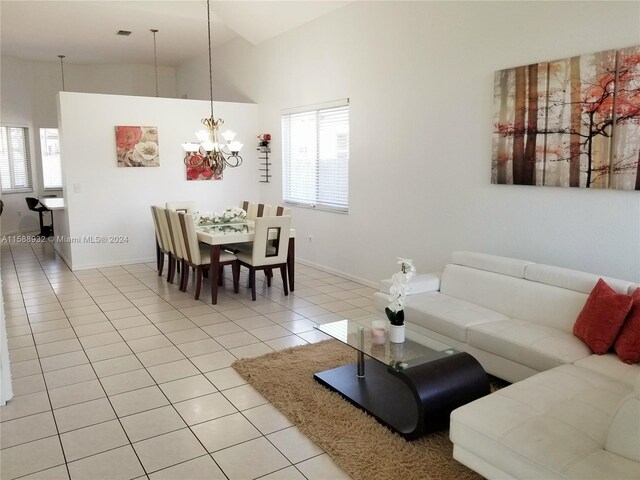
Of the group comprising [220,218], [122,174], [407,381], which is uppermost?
[122,174]

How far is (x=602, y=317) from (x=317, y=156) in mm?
4440

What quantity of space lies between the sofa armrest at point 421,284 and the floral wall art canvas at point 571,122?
3.30 ft

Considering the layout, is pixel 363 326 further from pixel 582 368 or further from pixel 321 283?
pixel 321 283

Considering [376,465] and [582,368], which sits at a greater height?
[582,368]

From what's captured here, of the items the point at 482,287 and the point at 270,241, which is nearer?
the point at 482,287

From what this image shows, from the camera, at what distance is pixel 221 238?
17.1 ft

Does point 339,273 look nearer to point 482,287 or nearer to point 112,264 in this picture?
point 482,287

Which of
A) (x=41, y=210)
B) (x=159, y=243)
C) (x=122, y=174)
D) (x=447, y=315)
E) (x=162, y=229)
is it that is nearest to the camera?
(x=447, y=315)

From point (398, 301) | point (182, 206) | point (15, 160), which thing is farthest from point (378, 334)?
point (15, 160)

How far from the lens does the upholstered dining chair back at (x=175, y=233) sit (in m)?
5.46

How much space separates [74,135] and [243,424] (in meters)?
5.39

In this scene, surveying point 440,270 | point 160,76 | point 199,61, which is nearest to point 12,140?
point 160,76

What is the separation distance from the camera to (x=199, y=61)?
31.2 ft

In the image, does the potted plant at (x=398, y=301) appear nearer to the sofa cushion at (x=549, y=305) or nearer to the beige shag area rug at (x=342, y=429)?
the beige shag area rug at (x=342, y=429)
